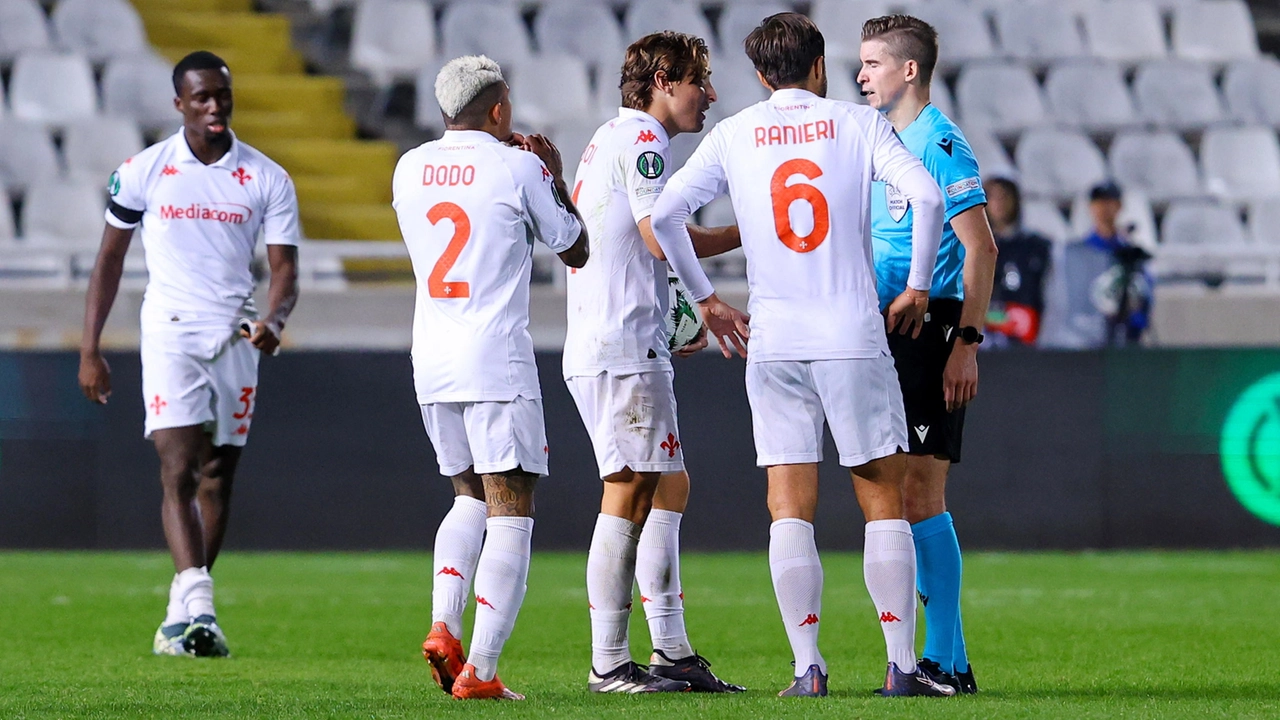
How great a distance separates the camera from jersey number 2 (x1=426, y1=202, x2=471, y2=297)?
512 cm

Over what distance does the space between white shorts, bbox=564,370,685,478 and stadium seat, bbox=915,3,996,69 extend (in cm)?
1217

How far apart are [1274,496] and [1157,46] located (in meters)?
7.58

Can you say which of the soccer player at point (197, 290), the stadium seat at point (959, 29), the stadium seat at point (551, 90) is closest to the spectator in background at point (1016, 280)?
the stadium seat at point (551, 90)

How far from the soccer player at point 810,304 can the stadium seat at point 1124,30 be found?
1309cm

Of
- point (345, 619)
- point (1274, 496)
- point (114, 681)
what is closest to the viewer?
point (114, 681)

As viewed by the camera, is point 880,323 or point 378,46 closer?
point 880,323

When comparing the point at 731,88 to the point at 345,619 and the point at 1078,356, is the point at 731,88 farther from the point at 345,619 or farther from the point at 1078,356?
the point at 345,619

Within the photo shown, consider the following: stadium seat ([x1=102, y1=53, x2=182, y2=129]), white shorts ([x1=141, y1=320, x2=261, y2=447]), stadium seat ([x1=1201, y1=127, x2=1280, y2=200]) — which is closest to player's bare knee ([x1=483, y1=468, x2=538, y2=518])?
white shorts ([x1=141, y1=320, x2=261, y2=447])

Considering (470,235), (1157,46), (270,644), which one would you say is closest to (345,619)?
(270,644)

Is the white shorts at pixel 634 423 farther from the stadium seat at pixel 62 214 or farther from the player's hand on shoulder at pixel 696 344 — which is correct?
the stadium seat at pixel 62 214

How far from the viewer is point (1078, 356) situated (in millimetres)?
10961

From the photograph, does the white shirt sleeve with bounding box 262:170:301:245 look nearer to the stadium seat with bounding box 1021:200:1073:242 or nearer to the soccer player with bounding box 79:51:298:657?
the soccer player with bounding box 79:51:298:657

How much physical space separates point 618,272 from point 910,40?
1.08m

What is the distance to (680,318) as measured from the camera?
223 inches
